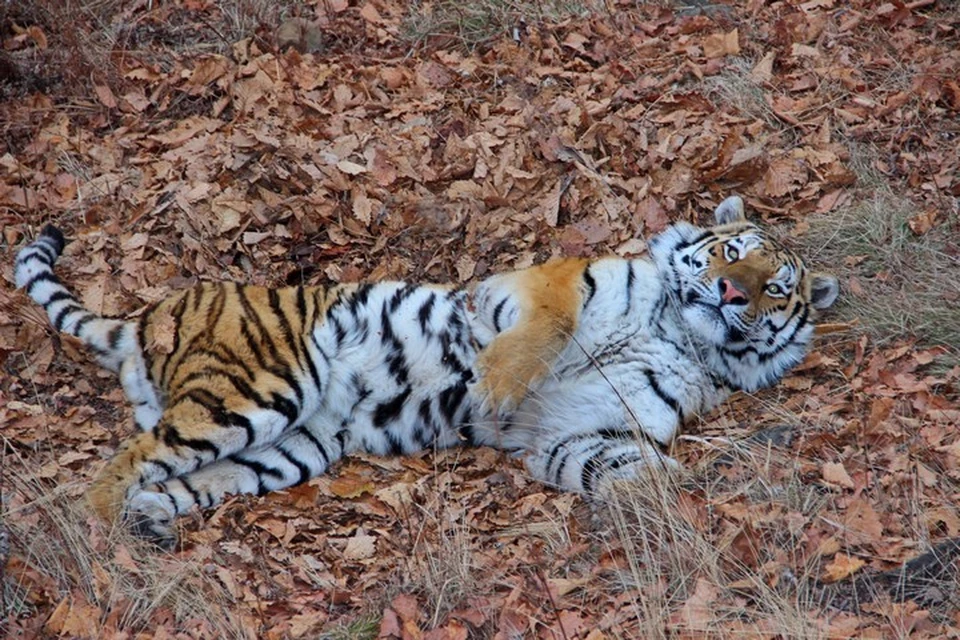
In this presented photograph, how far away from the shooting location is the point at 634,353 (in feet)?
18.1

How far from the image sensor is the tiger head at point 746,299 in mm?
5547

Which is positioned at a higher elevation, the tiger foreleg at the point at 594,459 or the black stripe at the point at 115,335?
the black stripe at the point at 115,335

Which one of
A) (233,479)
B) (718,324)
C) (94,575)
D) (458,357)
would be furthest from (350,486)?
(718,324)

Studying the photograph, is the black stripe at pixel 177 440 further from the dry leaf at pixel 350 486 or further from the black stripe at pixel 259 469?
the dry leaf at pixel 350 486

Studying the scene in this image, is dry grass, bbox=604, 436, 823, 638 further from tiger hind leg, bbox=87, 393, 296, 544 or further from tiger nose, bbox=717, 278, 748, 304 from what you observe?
tiger hind leg, bbox=87, 393, 296, 544

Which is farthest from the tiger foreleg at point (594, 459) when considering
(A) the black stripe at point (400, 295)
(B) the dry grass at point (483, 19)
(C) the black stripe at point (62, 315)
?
(B) the dry grass at point (483, 19)

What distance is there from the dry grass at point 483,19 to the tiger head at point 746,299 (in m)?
2.50

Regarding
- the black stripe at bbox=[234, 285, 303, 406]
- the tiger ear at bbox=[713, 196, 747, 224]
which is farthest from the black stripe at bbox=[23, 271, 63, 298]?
the tiger ear at bbox=[713, 196, 747, 224]

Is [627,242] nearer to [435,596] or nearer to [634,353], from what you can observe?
[634,353]

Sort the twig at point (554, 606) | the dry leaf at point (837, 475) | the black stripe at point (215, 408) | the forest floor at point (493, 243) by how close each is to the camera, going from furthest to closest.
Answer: the black stripe at point (215, 408)
the dry leaf at point (837, 475)
the forest floor at point (493, 243)
the twig at point (554, 606)

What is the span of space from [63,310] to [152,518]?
1.34m

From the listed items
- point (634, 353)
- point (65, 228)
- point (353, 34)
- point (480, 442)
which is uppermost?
point (353, 34)

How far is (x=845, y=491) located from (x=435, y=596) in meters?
1.73

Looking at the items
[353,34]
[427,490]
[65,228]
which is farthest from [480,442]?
[353,34]
